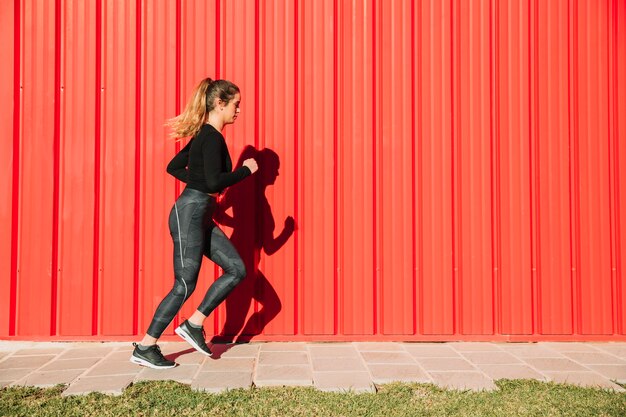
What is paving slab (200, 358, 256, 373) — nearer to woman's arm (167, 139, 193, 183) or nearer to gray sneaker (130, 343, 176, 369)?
gray sneaker (130, 343, 176, 369)

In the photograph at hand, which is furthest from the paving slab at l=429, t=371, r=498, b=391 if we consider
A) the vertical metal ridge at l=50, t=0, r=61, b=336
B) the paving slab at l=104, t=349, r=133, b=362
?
the vertical metal ridge at l=50, t=0, r=61, b=336

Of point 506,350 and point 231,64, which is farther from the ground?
point 231,64

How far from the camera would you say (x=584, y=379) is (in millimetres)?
3236

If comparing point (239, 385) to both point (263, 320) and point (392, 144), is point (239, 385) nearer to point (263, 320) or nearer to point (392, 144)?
point (263, 320)

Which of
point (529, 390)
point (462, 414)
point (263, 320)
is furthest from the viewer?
point (263, 320)

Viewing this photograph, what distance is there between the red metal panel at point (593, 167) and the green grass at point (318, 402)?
1463 mm

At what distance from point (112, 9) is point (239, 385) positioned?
9.95ft

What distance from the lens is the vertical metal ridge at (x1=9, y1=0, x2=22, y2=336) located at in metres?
4.13

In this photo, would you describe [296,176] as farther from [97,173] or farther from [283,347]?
[97,173]

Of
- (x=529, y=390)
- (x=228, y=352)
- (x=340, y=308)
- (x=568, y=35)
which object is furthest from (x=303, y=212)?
(x=568, y=35)

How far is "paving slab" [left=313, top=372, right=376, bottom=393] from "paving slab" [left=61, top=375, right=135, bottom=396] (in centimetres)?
108

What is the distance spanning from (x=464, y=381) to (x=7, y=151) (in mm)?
3657

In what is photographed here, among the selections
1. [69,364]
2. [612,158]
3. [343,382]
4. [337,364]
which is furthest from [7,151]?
[612,158]

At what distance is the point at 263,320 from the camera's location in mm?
4207
